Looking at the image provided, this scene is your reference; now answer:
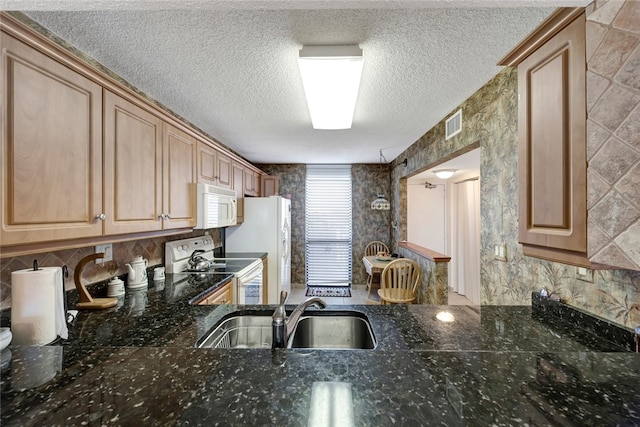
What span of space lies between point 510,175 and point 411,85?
3.00ft

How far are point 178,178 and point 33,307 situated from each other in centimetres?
121

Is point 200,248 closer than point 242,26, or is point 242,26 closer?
point 242,26

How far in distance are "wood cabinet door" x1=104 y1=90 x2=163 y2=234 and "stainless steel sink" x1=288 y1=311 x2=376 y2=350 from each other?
1155 millimetres

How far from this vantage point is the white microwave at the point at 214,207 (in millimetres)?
2309

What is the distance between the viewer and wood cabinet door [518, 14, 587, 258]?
0.86 meters

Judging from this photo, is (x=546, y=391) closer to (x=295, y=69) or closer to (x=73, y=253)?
(x=295, y=69)

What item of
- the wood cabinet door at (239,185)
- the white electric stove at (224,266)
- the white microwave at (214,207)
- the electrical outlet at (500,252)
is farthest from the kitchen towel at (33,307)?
the electrical outlet at (500,252)

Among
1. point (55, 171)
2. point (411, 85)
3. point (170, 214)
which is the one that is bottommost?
point (170, 214)

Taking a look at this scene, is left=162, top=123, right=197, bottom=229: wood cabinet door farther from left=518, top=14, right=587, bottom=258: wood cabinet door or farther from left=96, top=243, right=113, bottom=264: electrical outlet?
left=518, top=14, right=587, bottom=258: wood cabinet door

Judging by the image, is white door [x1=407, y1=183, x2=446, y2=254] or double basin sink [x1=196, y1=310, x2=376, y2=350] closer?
double basin sink [x1=196, y1=310, x2=376, y2=350]

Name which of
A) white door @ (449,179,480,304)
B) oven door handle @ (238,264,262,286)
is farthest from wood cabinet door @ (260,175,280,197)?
white door @ (449,179,480,304)

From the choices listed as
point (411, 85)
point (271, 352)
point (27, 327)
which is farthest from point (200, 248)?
point (411, 85)

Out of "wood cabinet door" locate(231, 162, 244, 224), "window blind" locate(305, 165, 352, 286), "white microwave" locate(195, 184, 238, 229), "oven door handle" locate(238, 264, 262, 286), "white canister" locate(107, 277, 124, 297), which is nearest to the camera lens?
"white canister" locate(107, 277, 124, 297)

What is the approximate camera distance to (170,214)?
1.94 m
